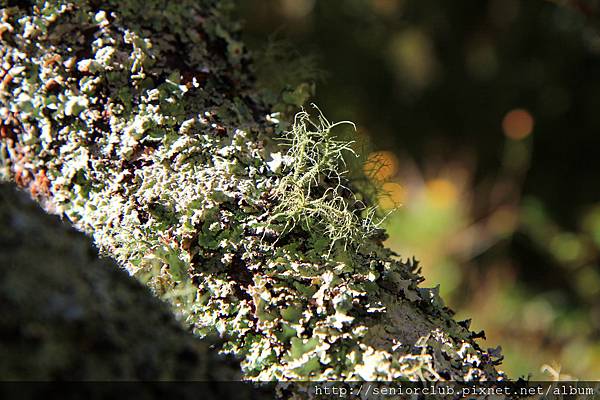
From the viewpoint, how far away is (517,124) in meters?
2.70

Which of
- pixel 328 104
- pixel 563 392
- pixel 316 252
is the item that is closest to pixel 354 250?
pixel 316 252

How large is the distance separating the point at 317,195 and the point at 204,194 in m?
0.13

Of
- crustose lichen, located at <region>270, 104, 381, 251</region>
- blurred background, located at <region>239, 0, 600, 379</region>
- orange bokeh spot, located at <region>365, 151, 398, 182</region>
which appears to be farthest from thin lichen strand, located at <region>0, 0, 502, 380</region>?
blurred background, located at <region>239, 0, 600, 379</region>

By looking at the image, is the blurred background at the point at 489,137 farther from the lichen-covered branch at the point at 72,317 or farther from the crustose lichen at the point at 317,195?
the lichen-covered branch at the point at 72,317

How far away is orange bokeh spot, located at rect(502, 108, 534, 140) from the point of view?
→ 268 centimetres

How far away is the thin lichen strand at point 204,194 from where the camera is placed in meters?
0.58

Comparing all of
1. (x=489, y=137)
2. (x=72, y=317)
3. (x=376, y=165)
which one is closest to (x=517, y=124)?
(x=489, y=137)

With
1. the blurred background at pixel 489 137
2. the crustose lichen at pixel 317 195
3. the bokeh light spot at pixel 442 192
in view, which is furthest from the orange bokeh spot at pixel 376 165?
the bokeh light spot at pixel 442 192

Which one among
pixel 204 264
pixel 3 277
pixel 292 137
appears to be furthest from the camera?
pixel 292 137

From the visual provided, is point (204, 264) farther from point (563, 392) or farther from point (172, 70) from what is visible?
point (563, 392)

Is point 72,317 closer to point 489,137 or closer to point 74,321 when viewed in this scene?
point 74,321

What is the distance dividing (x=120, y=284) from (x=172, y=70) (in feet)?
1.38

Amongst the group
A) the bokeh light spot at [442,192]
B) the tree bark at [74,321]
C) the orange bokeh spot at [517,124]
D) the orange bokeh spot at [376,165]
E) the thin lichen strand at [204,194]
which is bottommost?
the tree bark at [74,321]

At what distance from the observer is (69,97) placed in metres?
0.73
